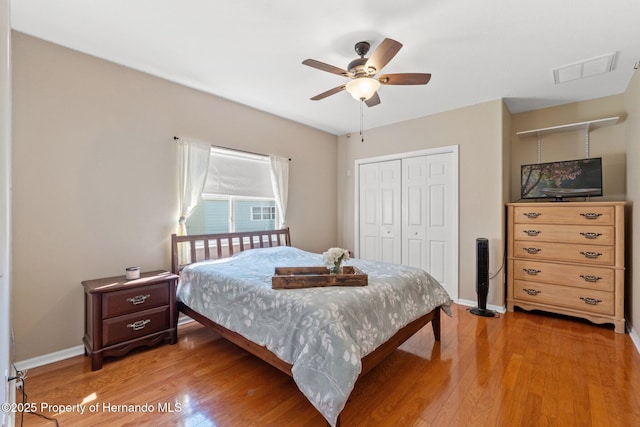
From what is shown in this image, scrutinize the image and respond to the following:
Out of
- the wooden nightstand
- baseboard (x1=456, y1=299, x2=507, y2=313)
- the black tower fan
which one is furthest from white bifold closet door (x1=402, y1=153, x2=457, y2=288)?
the wooden nightstand

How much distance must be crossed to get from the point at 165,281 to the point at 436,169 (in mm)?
3675

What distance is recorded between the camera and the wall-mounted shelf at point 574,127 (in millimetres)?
3215

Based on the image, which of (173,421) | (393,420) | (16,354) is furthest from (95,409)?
(393,420)

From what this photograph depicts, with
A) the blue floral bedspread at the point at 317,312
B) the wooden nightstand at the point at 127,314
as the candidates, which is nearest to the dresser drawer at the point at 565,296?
the blue floral bedspread at the point at 317,312

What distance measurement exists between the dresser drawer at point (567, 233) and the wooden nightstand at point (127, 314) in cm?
396

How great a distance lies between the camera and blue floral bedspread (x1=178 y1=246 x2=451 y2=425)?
1.57 meters

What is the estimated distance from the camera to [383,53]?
1.98 metres

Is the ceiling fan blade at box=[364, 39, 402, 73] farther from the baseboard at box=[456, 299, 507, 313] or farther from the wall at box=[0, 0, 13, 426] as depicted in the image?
the baseboard at box=[456, 299, 507, 313]

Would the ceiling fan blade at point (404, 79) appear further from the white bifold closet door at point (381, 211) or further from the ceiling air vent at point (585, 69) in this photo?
the white bifold closet door at point (381, 211)

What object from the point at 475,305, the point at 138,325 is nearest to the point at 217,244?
the point at 138,325

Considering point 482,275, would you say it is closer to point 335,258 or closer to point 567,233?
point 567,233

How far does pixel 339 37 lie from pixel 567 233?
10.6ft

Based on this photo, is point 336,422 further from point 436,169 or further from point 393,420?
point 436,169

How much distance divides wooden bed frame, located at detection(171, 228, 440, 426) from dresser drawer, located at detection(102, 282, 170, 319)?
0.31 meters
